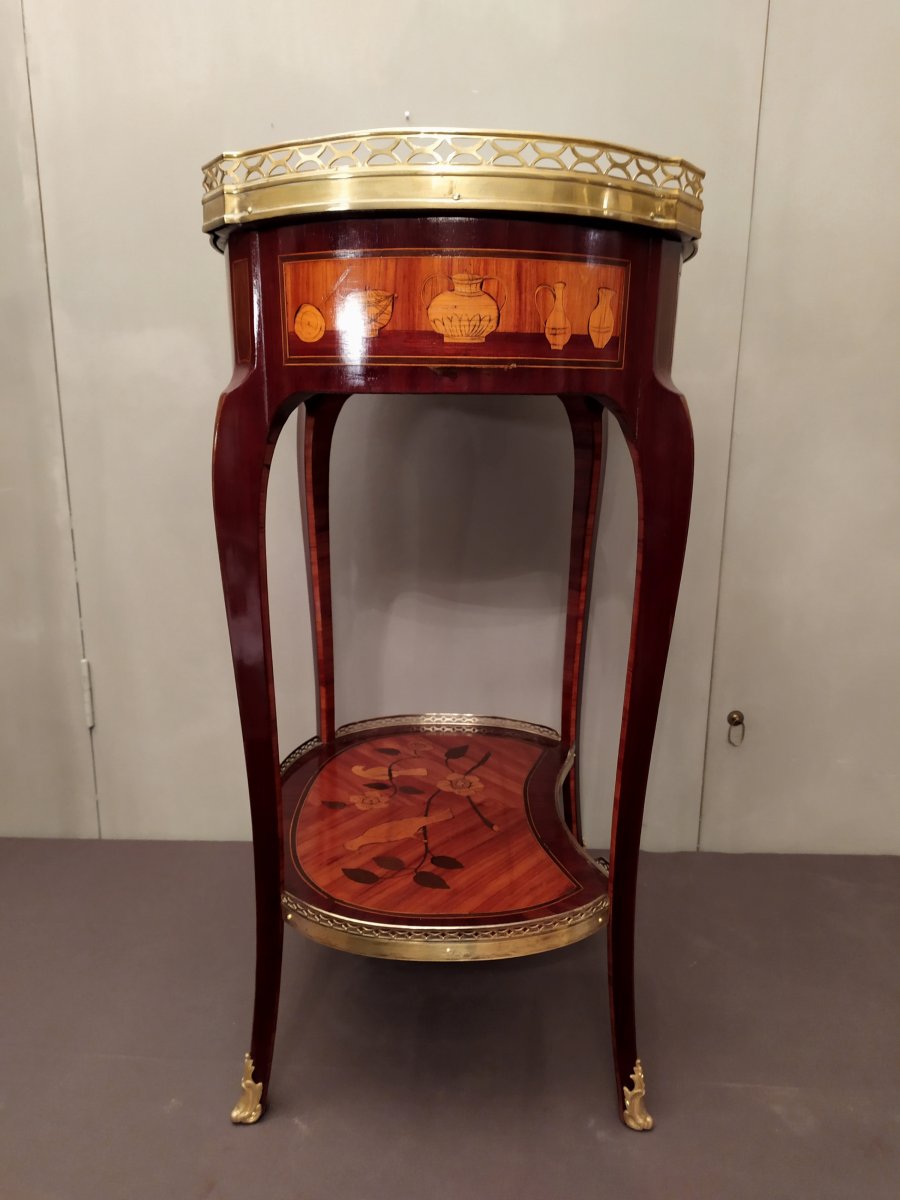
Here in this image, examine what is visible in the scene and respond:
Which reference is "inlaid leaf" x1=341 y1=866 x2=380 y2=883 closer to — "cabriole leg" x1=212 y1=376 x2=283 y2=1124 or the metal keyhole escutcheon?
"cabriole leg" x1=212 y1=376 x2=283 y2=1124

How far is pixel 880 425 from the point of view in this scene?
6.37ft

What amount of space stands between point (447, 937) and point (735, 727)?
3.69ft

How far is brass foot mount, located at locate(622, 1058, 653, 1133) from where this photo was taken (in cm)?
135

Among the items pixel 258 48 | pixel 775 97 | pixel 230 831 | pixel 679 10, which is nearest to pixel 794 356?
pixel 775 97

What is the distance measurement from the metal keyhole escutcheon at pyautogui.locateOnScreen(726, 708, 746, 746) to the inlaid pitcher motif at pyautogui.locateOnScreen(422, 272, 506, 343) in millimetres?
1372

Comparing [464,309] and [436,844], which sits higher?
[464,309]

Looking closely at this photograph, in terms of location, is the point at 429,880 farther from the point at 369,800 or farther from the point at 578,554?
the point at 578,554

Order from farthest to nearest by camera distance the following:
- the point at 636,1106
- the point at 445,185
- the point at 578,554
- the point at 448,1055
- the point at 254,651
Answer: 1. the point at 578,554
2. the point at 448,1055
3. the point at 636,1106
4. the point at 254,651
5. the point at 445,185

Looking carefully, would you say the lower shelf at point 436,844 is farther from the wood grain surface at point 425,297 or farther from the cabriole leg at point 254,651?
the wood grain surface at point 425,297

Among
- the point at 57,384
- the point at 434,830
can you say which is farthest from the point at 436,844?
the point at 57,384

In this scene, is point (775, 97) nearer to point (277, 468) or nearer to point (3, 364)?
point (277, 468)

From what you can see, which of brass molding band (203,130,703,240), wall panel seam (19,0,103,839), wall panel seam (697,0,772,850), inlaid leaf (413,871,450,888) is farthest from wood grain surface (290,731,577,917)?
brass molding band (203,130,703,240)

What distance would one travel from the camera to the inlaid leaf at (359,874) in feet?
4.62

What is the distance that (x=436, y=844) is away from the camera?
60.7 inches
